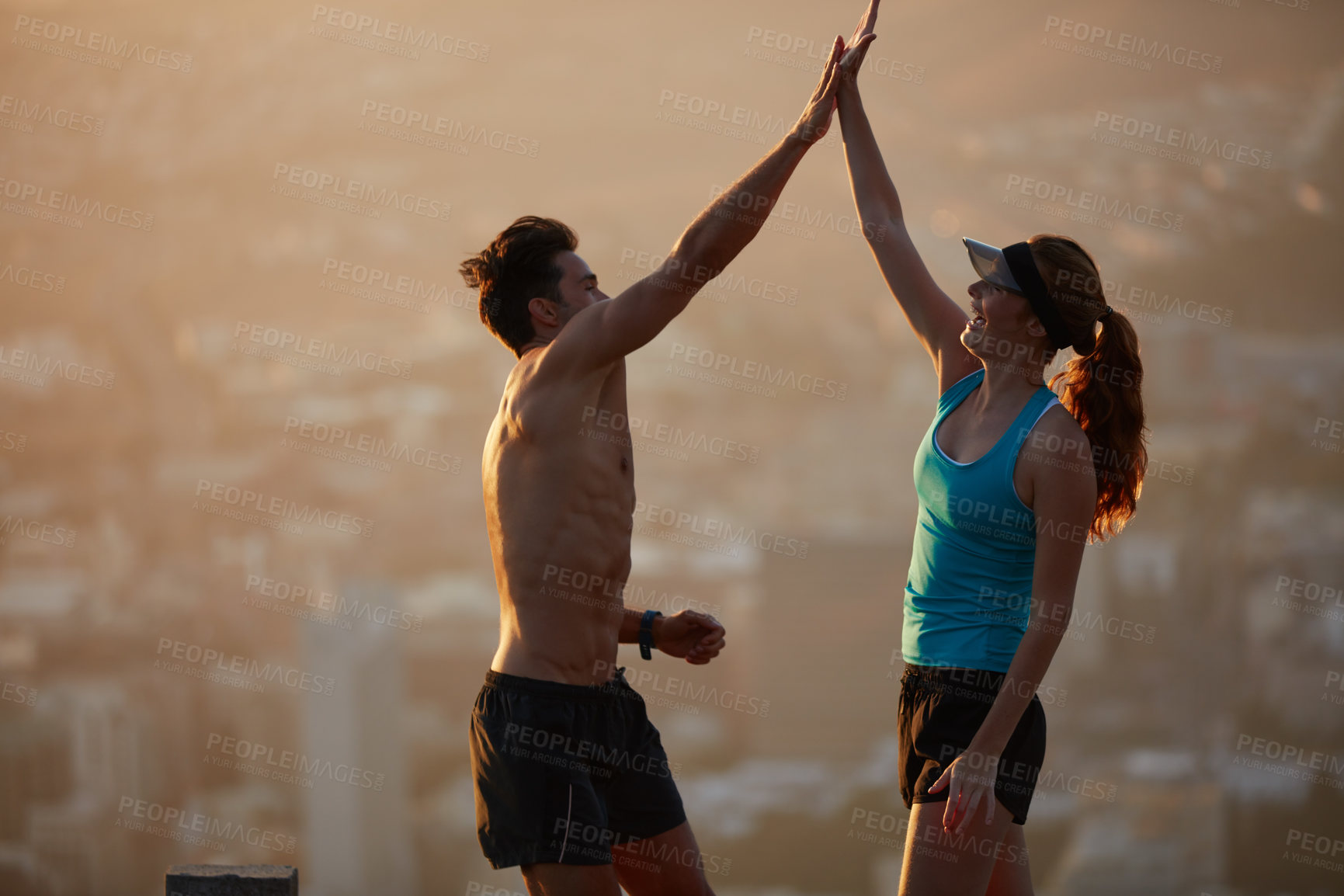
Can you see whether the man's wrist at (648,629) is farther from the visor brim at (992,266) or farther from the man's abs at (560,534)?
the visor brim at (992,266)

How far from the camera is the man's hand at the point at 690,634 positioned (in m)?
2.93

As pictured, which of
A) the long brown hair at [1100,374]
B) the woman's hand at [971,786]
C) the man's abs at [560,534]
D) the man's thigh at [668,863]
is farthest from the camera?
the man's thigh at [668,863]

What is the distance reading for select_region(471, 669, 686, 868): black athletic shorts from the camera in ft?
7.82

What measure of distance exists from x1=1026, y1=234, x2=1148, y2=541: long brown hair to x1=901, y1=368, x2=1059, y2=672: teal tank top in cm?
16

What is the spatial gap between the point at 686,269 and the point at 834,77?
73 centimetres

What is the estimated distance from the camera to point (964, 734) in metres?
2.30

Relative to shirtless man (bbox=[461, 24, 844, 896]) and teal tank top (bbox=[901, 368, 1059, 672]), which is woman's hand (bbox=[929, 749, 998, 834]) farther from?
shirtless man (bbox=[461, 24, 844, 896])

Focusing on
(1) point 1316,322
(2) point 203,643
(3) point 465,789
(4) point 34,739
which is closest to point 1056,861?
(3) point 465,789

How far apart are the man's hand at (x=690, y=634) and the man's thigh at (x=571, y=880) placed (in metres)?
0.69

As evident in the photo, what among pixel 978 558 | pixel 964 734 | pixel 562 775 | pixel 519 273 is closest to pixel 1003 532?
pixel 978 558

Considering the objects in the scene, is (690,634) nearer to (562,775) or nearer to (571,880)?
(562,775)

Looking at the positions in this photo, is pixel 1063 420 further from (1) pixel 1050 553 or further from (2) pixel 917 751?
(2) pixel 917 751

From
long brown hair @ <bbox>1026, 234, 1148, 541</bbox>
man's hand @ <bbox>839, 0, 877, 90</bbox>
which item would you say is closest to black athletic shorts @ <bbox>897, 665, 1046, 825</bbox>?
long brown hair @ <bbox>1026, 234, 1148, 541</bbox>

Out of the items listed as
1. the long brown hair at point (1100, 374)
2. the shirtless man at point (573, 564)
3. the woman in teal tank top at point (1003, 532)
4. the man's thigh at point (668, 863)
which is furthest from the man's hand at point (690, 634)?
the long brown hair at point (1100, 374)
